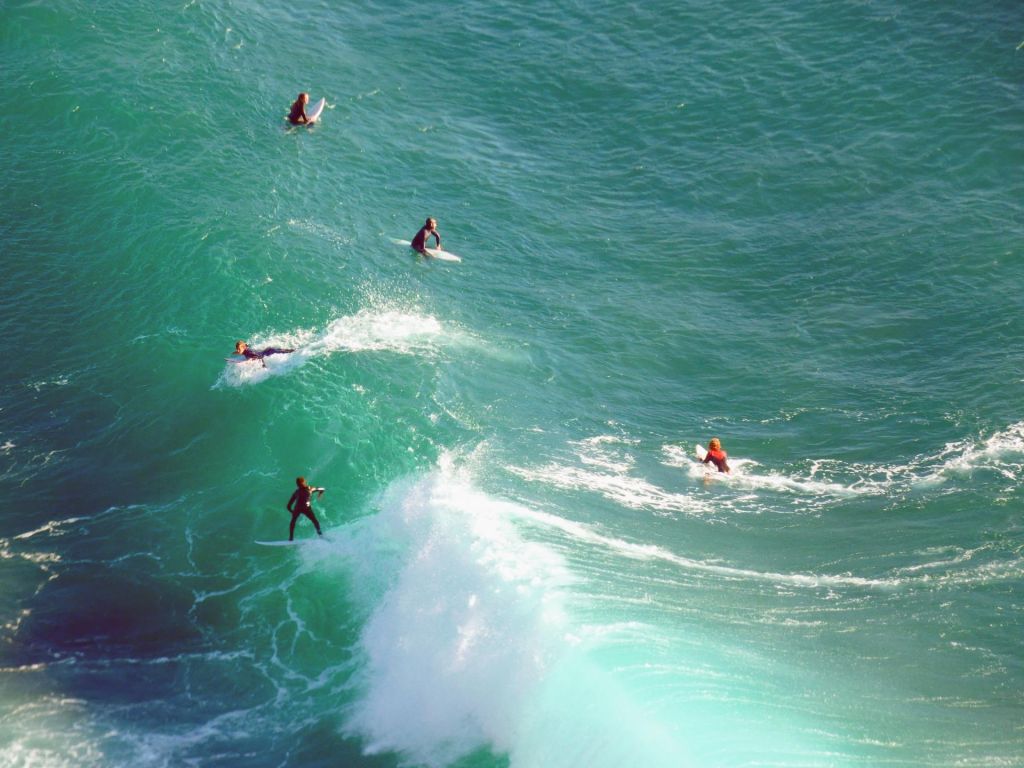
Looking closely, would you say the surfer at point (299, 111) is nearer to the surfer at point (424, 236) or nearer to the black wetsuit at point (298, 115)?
the black wetsuit at point (298, 115)

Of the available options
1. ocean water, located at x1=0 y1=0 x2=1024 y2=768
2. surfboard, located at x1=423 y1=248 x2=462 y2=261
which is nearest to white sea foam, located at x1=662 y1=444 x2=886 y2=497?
ocean water, located at x1=0 y1=0 x2=1024 y2=768

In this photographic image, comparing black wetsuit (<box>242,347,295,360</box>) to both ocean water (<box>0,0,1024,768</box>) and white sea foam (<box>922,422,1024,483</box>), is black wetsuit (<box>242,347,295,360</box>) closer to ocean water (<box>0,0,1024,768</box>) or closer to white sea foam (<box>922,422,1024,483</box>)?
ocean water (<box>0,0,1024,768</box>)

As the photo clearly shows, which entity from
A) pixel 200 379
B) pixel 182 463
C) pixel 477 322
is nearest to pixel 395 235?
pixel 477 322

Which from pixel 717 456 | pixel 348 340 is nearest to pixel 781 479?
pixel 717 456

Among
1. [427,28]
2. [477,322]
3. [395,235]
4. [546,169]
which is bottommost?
[477,322]

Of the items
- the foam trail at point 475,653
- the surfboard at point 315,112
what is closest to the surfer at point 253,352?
the foam trail at point 475,653

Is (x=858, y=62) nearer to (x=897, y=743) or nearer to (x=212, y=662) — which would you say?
(x=897, y=743)
